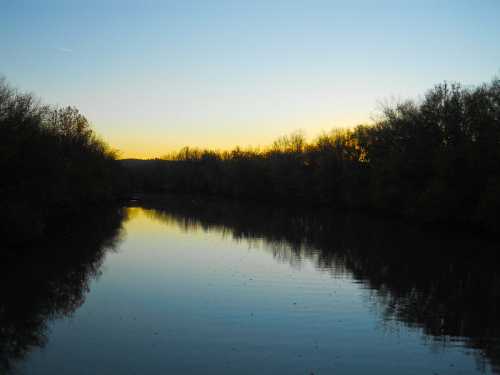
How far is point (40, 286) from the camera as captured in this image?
808 inches

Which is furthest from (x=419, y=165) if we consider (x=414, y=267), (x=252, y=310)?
(x=252, y=310)

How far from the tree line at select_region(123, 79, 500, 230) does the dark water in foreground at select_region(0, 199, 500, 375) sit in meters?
10.7

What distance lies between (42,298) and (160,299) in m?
4.39

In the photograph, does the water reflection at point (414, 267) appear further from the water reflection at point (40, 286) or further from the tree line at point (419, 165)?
the water reflection at point (40, 286)

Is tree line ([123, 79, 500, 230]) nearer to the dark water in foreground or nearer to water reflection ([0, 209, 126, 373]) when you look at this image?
the dark water in foreground

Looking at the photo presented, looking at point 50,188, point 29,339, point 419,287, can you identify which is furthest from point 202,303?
point 50,188

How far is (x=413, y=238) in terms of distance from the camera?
128 ft

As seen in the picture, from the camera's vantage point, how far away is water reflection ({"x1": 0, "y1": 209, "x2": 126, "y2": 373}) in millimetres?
13547

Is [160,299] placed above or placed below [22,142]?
below

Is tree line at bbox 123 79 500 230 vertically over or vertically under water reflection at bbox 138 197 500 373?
over

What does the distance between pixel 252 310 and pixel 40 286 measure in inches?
375

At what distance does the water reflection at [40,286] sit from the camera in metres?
13.5

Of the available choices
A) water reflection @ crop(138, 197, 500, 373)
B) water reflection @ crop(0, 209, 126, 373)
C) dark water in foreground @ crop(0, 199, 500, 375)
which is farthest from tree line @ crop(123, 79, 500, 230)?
water reflection @ crop(0, 209, 126, 373)

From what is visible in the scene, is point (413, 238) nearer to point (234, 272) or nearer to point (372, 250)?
point (372, 250)
